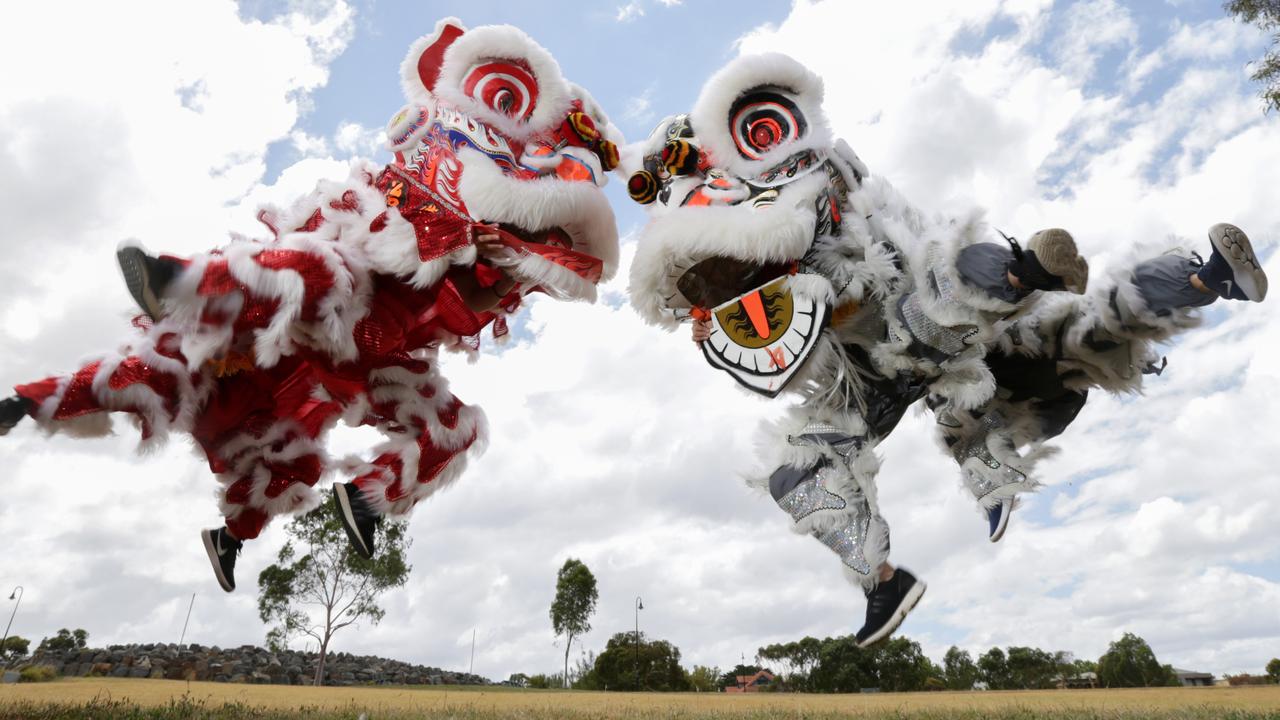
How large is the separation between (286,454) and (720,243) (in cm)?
209

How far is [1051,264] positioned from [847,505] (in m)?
1.07

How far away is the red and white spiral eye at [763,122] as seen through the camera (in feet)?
11.3

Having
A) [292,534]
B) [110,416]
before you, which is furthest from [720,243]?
[292,534]

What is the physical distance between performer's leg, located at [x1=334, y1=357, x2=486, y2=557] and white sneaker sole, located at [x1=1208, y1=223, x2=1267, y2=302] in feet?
9.43

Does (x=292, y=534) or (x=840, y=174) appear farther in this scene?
(x=292, y=534)

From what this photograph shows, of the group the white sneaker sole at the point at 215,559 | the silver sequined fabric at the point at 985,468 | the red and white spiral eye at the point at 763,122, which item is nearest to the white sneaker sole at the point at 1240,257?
the silver sequined fabric at the point at 985,468

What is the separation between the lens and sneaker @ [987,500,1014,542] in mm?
3141

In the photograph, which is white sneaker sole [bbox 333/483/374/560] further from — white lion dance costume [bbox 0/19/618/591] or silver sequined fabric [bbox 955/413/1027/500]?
silver sequined fabric [bbox 955/413/1027/500]

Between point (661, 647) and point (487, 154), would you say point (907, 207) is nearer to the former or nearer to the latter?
point (487, 154)

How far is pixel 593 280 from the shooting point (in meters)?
3.34

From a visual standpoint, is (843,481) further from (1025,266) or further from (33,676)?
(33,676)

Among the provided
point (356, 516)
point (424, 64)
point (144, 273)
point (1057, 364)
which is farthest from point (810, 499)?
point (424, 64)

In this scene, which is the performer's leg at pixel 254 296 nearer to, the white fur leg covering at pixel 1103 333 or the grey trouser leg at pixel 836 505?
the grey trouser leg at pixel 836 505

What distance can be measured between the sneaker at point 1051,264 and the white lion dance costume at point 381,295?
1.65 metres
